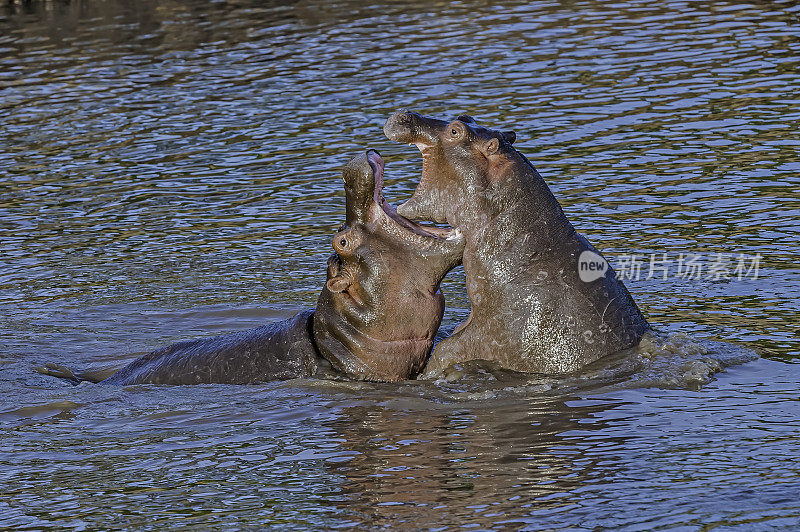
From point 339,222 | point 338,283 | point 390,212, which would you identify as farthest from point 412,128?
point 339,222

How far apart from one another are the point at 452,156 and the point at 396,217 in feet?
1.91

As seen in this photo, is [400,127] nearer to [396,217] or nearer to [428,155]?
[428,155]

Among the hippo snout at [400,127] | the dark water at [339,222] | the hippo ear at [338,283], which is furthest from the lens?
the hippo ear at [338,283]

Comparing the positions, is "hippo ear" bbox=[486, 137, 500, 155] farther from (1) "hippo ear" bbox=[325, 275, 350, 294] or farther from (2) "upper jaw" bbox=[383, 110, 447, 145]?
(1) "hippo ear" bbox=[325, 275, 350, 294]

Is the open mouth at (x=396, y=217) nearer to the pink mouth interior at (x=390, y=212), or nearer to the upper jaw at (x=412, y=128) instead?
the pink mouth interior at (x=390, y=212)

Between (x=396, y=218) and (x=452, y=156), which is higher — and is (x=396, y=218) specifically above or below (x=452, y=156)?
below

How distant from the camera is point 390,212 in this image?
7793 millimetres

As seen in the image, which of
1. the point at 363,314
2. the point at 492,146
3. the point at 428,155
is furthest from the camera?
the point at 363,314

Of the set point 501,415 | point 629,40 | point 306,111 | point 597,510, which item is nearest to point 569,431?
point 501,415

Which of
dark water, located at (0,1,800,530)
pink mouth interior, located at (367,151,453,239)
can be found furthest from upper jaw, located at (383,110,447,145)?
dark water, located at (0,1,800,530)

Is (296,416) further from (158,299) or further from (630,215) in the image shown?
(630,215)

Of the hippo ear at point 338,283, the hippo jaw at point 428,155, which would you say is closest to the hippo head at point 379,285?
the hippo ear at point 338,283

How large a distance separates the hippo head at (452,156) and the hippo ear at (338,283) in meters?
0.75

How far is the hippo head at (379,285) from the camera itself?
7.61 m
